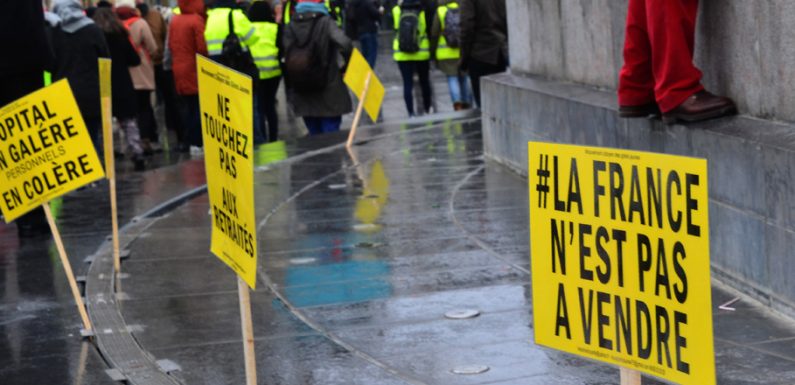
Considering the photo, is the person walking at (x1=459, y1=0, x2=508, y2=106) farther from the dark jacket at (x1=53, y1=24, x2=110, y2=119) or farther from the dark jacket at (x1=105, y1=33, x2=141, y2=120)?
the dark jacket at (x1=53, y1=24, x2=110, y2=119)

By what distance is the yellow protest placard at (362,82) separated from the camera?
47.0 ft

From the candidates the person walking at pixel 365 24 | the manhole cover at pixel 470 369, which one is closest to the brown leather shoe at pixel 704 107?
the manhole cover at pixel 470 369

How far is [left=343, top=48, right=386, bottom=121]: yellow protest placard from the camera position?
47.0 feet

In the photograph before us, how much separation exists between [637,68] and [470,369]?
2690mm

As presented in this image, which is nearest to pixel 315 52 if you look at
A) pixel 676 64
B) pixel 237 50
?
pixel 237 50

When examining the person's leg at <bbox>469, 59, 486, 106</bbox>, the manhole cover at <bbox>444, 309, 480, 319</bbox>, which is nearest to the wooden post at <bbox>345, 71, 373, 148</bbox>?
the person's leg at <bbox>469, 59, 486, 106</bbox>

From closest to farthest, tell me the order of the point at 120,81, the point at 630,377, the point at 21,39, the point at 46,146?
the point at 630,377, the point at 46,146, the point at 21,39, the point at 120,81

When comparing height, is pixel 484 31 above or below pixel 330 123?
above

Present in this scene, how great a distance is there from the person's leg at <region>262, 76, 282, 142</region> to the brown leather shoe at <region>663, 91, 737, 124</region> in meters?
9.41

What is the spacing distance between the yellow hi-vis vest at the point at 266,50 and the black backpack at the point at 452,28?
2.74 meters

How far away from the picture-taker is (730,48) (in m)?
7.54

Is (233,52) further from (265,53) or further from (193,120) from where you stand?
(193,120)

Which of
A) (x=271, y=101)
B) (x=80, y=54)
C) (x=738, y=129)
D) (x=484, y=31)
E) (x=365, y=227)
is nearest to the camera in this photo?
(x=738, y=129)

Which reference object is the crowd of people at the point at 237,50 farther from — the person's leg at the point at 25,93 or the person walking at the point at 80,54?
the person's leg at the point at 25,93
